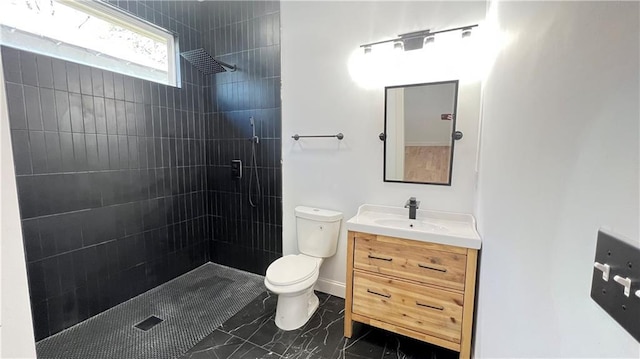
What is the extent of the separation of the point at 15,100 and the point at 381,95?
92.1 inches

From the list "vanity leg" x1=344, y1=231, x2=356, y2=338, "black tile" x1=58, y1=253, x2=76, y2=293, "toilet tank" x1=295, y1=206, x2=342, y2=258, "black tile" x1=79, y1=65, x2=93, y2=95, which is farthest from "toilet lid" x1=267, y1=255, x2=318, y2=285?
"black tile" x1=79, y1=65, x2=93, y2=95

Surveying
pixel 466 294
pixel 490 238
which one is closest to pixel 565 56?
pixel 490 238

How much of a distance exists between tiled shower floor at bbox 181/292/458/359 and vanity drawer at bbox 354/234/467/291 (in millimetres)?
527

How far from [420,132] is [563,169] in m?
1.40

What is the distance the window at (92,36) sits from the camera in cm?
166

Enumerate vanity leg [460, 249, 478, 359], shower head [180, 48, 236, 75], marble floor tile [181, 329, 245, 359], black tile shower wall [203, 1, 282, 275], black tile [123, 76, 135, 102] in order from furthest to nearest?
black tile shower wall [203, 1, 282, 275], shower head [180, 48, 236, 75], black tile [123, 76, 135, 102], marble floor tile [181, 329, 245, 359], vanity leg [460, 249, 478, 359]

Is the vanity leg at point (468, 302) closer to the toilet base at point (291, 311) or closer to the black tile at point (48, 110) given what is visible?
the toilet base at point (291, 311)

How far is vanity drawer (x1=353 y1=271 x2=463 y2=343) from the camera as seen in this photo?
153 centimetres

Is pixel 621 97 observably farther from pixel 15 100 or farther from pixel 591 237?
pixel 15 100

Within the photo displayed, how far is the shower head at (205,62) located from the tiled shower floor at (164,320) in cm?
204

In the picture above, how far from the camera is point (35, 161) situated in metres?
1.67

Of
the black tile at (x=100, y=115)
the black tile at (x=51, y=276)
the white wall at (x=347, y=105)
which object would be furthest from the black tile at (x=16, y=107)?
the white wall at (x=347, y=105)

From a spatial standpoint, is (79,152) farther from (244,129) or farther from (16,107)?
(244,129)

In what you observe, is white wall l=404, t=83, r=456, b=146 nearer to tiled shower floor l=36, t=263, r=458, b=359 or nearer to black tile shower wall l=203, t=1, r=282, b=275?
black tile shower wall l=203, t=1, r=282, b=275
